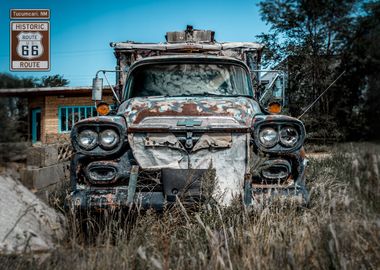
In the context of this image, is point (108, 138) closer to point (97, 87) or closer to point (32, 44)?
point (97, 87)

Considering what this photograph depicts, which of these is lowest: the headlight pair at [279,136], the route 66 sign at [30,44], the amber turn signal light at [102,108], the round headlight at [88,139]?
the round headlight at [88,139]

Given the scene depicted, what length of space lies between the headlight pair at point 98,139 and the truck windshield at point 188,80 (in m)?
1.24

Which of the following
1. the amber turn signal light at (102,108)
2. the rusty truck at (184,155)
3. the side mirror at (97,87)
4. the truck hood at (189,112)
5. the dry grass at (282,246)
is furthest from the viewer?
the side mirror at (97,87)

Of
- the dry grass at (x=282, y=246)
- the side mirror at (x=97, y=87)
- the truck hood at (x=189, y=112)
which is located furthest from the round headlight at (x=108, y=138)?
the side mirror at (x=97, y=87)

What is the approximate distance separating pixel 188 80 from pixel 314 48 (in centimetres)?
187

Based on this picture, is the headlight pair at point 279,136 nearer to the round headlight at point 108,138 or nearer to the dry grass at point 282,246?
the dry grass at point 282,246

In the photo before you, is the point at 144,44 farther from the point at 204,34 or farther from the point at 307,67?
the point at 307,67

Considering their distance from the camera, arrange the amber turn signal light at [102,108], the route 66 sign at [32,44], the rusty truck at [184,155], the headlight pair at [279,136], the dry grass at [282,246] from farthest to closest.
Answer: the amber turn signal light at [102,108] → the route 66 sign at [32,44] → the headlight pair at [279,136] → the rusty truck at [184,155] → the dry grass at [282,246]

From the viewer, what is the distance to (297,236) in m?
2.92

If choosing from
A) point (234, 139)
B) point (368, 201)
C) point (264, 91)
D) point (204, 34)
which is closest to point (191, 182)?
point (234, 139)

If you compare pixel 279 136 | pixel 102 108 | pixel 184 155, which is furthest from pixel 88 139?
pixel 279 136

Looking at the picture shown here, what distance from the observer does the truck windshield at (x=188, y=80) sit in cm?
541

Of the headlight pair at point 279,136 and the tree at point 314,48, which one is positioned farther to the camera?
the headlight pair at point 279,136

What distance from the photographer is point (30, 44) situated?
545cm
